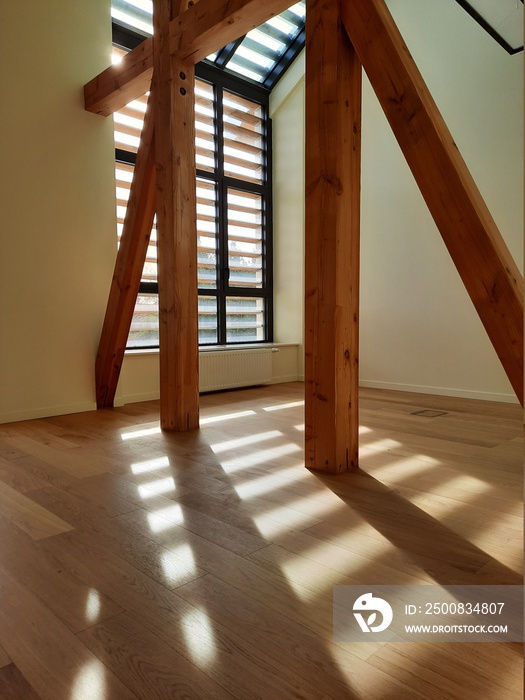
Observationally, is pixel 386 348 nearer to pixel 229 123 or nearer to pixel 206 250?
pixel 206 250

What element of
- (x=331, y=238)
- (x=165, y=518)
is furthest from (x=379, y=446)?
(x=165, y=518)

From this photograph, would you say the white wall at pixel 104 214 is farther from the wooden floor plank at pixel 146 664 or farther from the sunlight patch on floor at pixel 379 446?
the wooden floor plank at pixel 146 664

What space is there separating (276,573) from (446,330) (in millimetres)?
3639

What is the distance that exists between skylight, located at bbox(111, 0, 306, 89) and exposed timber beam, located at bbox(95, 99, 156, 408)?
241cm

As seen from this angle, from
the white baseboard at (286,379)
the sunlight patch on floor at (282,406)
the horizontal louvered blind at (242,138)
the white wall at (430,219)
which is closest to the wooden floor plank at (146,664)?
the sunlight patch on floor at (282,406)

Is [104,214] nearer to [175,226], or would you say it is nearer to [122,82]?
[122,82]

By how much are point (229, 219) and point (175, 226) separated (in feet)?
7.82

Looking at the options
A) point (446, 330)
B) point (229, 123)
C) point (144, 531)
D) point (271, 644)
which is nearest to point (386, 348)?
point (446, 330)

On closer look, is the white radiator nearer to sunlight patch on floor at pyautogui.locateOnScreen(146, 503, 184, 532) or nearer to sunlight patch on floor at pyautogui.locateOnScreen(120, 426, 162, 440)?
sunlight patch on floor at pyautogui.locateOnScreen(120, 426, 162, 440)

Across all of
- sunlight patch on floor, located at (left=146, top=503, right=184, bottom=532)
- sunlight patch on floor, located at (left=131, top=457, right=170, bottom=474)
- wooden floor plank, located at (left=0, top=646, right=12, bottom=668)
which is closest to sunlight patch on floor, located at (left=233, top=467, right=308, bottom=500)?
sunlight patch on floor, located at (left=146, top=503, right=184, bottom=532)

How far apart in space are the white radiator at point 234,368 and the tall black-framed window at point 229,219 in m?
0.45

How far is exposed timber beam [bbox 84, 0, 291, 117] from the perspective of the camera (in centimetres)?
267

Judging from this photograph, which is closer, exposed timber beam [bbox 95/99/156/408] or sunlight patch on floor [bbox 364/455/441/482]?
sunlight patch on floor [bbox 364/455/441/482]

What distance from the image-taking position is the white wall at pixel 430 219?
13.5 feet
